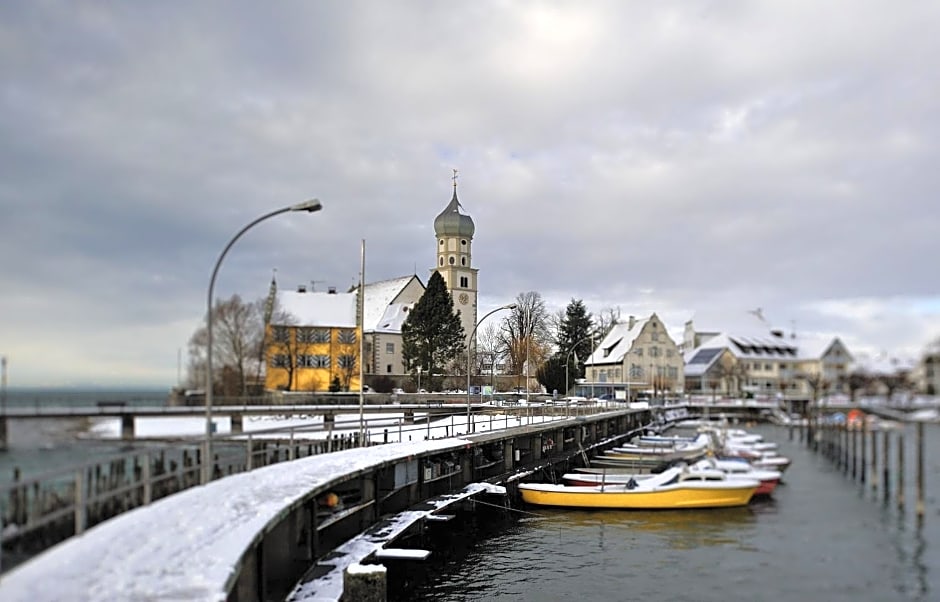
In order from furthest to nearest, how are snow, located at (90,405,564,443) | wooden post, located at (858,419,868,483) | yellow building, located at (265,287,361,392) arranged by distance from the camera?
yellow building, located at (265,287,361,392) → wooden post, located at (858,419,868,483) → snow, located at (90,405,564,443)

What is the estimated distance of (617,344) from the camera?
378 ft

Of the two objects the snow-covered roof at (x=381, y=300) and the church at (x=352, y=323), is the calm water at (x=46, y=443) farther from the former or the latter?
the snow-covered roof at (x=381, y=300)

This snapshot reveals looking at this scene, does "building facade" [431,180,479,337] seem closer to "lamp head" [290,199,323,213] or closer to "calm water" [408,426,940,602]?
"calm water" [408,426,940,602]

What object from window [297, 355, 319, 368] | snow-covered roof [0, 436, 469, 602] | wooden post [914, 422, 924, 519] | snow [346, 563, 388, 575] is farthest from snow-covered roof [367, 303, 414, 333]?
snow [346, 563, 388, 575]

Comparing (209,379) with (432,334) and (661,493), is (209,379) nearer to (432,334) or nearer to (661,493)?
(661,493)

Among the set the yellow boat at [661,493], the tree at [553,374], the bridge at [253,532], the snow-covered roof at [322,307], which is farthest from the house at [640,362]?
the bridge at [253,532]

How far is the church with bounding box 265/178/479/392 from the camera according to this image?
4628cm

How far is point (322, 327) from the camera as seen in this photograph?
66.2m

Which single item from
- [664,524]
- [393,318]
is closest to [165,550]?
[664,524]

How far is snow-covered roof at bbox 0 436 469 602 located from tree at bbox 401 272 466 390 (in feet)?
221

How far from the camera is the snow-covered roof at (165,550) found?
9594 mm

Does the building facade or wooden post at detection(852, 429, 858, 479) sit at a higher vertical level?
the building facade

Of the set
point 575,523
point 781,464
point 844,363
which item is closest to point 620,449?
point 781,464

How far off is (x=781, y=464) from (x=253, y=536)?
102 ft
